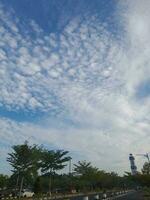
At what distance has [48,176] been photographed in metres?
67.7

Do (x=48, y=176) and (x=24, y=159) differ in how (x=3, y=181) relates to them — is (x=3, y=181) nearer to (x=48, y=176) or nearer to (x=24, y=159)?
(x=48, y=176)

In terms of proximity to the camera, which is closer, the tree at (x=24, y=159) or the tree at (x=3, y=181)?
the tree at (x=24, y=159)

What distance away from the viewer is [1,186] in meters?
76.8

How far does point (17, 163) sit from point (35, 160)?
10.0 feet

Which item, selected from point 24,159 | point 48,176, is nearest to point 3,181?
point 48,176

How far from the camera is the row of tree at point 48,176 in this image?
45.6 metres

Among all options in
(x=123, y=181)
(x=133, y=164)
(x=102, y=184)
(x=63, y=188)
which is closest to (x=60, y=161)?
(x=63, y=188)

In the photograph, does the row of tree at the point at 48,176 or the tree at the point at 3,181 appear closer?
the row of tree at the point at 48,176

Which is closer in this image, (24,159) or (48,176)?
(24,159)

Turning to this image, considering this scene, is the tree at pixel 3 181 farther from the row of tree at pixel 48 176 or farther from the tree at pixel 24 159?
the tree at pixel 24 159

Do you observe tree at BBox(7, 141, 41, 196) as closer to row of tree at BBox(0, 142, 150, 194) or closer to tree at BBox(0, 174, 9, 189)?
row of tree at BBox(0, 142, 150, 194)

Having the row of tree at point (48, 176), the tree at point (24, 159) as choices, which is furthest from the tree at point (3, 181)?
the tree at point (24, 159)

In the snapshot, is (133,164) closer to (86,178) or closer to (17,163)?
(86,178)

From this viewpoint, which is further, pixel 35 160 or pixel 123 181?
pixel 123 181
